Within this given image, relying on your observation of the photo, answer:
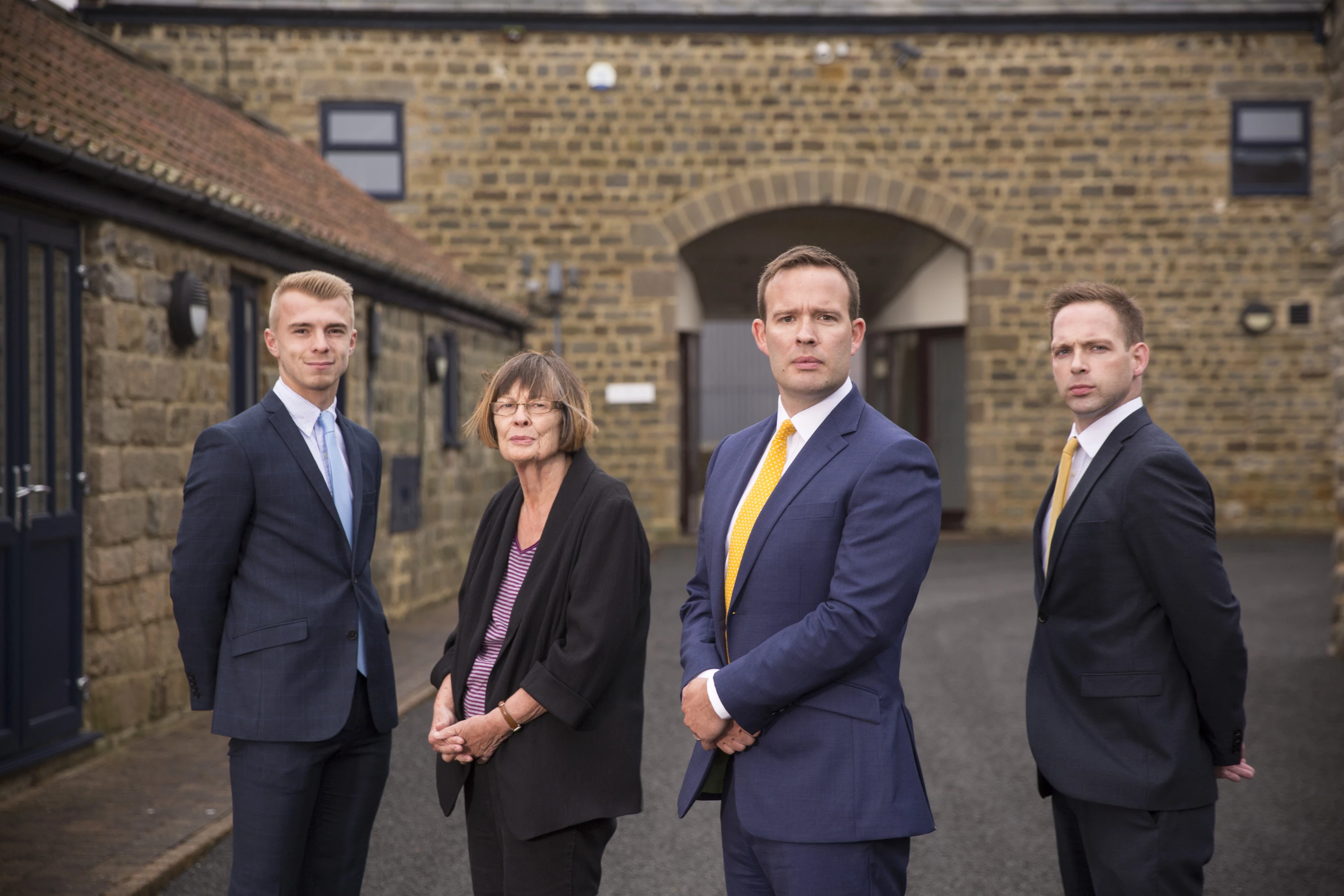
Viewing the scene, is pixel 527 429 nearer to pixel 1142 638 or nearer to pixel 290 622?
pixel 290 622

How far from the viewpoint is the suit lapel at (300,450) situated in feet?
9.65

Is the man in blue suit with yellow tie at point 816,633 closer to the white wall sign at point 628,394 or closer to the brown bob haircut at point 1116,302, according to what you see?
the brown bob haircut at point 1116,302

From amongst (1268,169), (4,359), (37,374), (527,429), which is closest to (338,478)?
(527,429)

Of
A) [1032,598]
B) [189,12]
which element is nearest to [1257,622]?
[1032,598]

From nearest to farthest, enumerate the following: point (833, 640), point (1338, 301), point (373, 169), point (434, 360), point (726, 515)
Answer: point (833, 640), point (726, 515), point (1338, 301), point (434, 360), point (373, 169)

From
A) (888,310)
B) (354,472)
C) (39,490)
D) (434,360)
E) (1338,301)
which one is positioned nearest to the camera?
(354,472)

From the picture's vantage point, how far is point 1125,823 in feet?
8.16

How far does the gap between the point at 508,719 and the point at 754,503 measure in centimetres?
74

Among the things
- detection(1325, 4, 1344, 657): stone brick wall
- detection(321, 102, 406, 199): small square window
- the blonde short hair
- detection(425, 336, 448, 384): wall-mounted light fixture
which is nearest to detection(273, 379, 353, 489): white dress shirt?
the blonde short hair

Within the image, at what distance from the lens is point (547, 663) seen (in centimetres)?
261

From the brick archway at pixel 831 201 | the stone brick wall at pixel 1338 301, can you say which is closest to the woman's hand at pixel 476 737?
the stone brick wall at pixel 1338 301

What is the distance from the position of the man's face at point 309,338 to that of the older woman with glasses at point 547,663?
0.43 m

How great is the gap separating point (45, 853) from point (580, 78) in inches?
506

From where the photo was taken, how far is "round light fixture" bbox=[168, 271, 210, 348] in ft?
20.2
